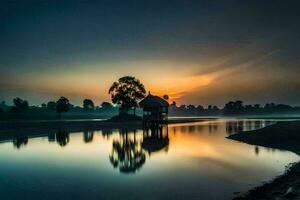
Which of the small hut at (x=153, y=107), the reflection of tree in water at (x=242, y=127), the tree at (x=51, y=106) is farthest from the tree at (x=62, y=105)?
the tree at (x=51, y=106)

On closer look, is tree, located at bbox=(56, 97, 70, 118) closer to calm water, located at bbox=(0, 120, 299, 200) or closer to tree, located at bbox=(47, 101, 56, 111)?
calm water, located at bbox=(0, 120, 299, 200)

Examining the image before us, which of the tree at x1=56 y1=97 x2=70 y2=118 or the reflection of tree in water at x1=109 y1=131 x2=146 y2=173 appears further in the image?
the tree at x1=56 y1=97 x2=70 y2=118

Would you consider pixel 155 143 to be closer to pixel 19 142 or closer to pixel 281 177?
pixel 19 142

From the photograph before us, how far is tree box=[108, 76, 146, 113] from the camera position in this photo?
83938 mm

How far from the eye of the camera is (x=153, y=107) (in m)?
64.1

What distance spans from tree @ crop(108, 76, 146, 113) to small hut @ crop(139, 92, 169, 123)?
1837 cm

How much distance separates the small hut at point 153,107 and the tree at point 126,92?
18.4 meters

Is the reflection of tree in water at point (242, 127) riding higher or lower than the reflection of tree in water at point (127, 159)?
higher

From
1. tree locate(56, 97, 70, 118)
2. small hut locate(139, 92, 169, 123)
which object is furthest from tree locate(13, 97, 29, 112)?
small hut locate(139, 92, 169, 123)

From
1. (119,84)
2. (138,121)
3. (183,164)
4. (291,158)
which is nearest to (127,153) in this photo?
(183,164)

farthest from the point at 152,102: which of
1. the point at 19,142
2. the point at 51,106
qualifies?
the point at 51,106

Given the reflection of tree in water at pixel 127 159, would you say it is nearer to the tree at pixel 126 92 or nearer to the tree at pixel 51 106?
the tree at pixel 126 92

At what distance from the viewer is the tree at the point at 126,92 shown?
83938mm

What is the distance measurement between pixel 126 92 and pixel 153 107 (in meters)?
21.8
